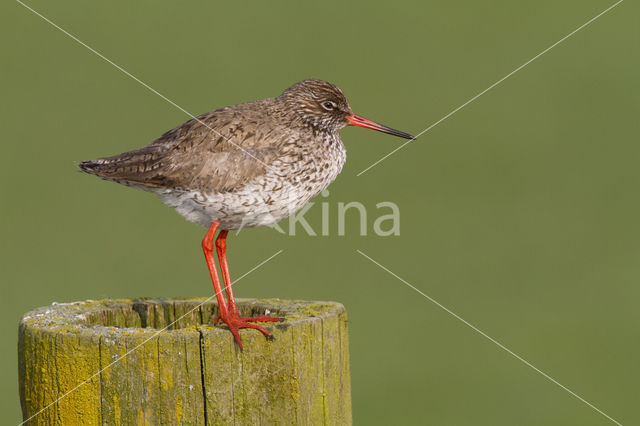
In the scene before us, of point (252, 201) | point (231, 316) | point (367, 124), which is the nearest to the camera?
point (231, 316)

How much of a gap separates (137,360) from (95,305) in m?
1.63

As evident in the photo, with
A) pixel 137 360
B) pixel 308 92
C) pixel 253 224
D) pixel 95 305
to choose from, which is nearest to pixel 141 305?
pixel 95 305

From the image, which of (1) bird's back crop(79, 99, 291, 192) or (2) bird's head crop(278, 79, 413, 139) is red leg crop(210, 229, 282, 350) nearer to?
(1) bird's back crop(79, 99, 291, 192)

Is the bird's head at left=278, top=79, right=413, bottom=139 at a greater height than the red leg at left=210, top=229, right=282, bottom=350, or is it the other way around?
the bird's head at left=278, top=79, right=413, bottom=139

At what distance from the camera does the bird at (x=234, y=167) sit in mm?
6223

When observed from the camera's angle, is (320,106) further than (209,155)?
Yes

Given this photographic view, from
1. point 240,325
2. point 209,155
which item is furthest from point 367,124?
point 240,325

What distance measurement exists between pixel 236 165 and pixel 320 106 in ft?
4.03

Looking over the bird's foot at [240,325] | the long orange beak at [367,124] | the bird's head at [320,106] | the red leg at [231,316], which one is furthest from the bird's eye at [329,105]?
the bird's foot at [240,325]

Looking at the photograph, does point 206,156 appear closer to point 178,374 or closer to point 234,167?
point 234,167

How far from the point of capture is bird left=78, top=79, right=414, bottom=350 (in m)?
6.22

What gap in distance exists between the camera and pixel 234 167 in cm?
623

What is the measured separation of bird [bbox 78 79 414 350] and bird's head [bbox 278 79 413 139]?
0.6 inches

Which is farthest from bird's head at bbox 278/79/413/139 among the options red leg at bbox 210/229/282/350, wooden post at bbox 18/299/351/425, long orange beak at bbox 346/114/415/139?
wooden post at bbox 18/299/351/425
